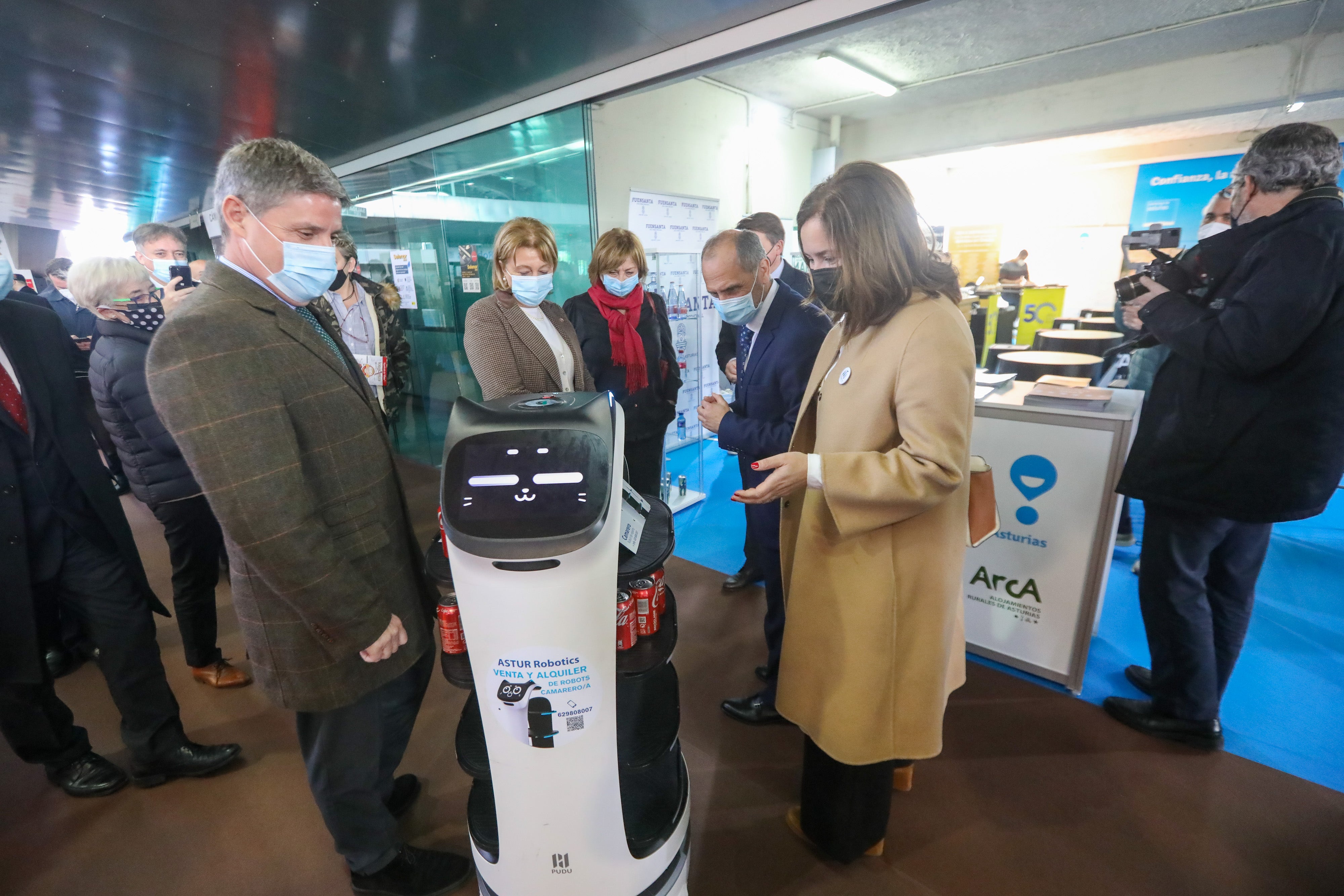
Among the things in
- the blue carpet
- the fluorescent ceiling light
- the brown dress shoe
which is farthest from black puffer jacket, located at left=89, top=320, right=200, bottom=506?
the fluorescent ceiling light

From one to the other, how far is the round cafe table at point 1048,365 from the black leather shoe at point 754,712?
184 cm

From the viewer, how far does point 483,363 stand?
2.08m

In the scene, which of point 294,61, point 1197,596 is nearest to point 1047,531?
point 1197,596

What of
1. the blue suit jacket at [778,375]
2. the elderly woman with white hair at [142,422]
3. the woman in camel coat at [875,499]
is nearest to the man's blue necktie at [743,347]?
the blue suit jacket at [778,375]

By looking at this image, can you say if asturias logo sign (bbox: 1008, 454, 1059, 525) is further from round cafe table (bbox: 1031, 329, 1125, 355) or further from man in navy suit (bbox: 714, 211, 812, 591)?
round cafe table (bbox: 1031, 329, 1125, 355)

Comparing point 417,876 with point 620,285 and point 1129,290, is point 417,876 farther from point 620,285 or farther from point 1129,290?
point 1129,290

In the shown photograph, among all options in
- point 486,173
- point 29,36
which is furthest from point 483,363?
point 486,173

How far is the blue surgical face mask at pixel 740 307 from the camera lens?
1.95 metres

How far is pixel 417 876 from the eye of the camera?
1.52 m

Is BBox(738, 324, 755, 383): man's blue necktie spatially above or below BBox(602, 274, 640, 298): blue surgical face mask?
below

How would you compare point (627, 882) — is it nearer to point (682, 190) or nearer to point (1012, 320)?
point (682, 190)

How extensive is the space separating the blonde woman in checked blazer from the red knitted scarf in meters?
0.44

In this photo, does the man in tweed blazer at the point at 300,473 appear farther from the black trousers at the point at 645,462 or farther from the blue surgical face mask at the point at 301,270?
the black trousers at the point at 645,462

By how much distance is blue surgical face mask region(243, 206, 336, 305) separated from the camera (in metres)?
1.13
